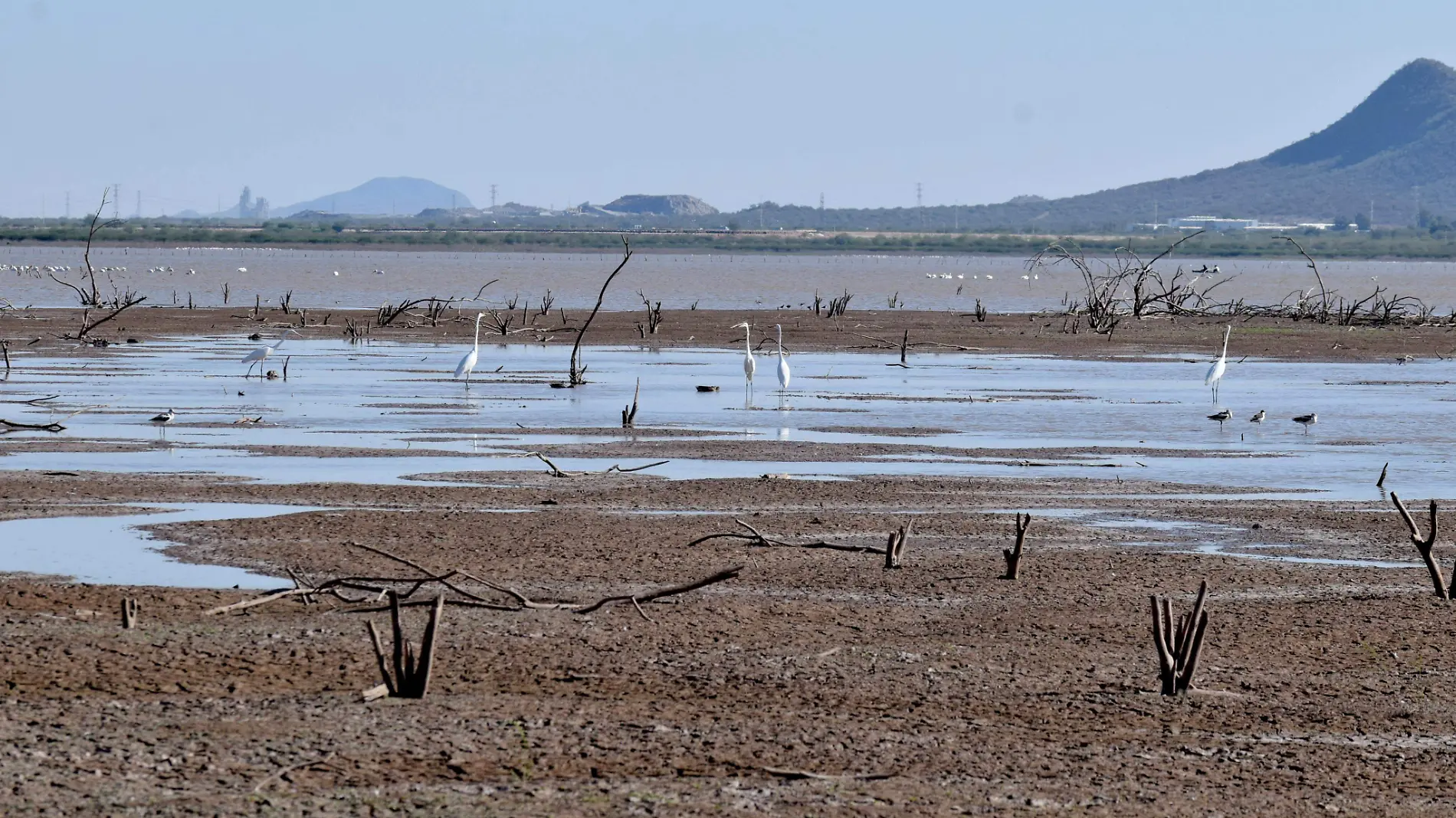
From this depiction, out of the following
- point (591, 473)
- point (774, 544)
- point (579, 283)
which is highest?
point (774, 544)

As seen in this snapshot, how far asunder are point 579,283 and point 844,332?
42.7 meters

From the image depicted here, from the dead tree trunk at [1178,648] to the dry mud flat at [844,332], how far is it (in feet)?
86.4

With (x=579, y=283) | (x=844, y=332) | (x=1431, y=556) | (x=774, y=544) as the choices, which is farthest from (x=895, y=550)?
(x=579, y=283)

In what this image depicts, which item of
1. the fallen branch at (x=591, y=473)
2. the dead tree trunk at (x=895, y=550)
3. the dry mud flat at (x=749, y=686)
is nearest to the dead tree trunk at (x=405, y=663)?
the dry mud flat at (x=749, y=686)

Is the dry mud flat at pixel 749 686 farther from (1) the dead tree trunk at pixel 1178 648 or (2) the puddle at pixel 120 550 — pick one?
(2) the puddle at pixel 120 550

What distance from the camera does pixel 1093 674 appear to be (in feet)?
29.3

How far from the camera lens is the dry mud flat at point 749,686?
688cm

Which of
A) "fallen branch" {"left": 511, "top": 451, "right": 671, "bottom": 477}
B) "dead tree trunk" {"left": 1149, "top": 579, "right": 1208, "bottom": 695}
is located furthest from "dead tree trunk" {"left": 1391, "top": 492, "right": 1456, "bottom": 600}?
"fallen branch" {"left": 511, "top": 451, "right": 671, "bottom": 477}

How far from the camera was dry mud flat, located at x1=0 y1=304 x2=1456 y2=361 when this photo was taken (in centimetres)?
3841

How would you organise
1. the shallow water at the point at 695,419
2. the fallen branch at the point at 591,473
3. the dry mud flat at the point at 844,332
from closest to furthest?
the fallen branch at the point at 591,473, the shallow water at the point at 695,419, the dry mud flat at the point at 844,332

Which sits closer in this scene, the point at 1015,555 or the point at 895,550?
the point at 1015,555

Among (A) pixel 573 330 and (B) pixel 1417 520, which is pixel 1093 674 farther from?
(A) pixel 573 330

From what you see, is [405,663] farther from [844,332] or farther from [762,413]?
[844,332]

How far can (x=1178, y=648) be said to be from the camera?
8602mm
